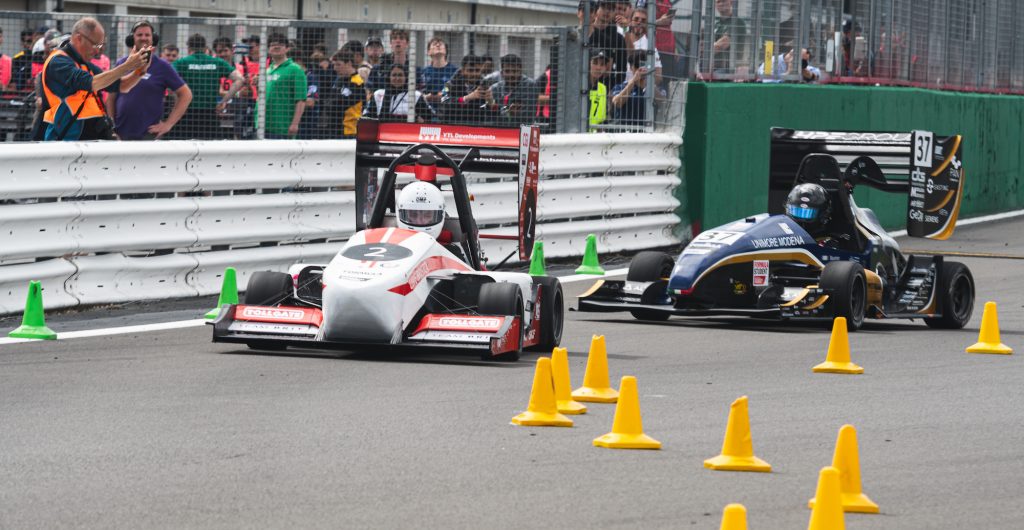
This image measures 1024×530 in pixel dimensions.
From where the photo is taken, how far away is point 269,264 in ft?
46.8

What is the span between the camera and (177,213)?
1349 centimetres

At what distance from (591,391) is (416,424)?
123cm

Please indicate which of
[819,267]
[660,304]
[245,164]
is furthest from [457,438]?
[245,164]

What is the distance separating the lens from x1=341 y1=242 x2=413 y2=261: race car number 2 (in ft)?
34.6

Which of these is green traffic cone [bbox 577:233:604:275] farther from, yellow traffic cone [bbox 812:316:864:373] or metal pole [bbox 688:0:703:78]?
yellow traffic cone [bbox 812:316:864:373]

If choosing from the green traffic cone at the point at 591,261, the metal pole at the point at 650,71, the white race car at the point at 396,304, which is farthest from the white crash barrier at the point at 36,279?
the metal pole at the point at 650,71

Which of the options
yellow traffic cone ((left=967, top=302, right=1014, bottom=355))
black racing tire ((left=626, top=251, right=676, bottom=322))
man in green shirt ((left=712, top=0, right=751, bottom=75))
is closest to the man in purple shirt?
black racing tire ((left=626, top=251, right=676, bottom=322))

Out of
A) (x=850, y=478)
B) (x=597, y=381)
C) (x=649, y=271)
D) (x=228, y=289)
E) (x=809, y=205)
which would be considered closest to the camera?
(x=850, y=478)

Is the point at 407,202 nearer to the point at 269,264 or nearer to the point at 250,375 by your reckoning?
the point at 250,375

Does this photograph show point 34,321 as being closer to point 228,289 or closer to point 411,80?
point 228,289

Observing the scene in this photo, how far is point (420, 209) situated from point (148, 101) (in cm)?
501

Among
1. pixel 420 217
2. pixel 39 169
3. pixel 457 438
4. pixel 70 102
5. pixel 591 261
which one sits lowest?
pixel 457 438

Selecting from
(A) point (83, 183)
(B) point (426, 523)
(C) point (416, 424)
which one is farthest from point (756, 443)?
(A) point (83, 183)

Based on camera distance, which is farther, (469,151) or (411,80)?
(411,80)
